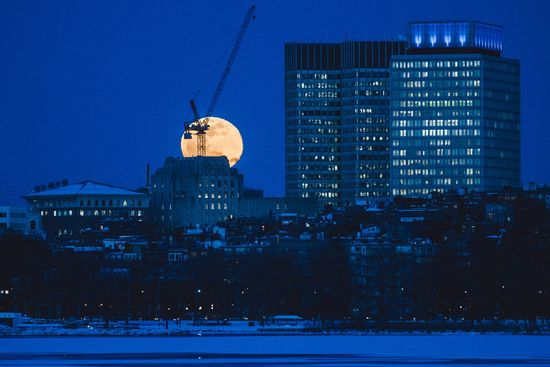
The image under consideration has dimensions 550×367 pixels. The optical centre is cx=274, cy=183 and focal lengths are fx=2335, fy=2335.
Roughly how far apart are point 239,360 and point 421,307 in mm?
71277

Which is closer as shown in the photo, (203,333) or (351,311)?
(203,333)

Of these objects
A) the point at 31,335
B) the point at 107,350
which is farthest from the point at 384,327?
the point at 107,350

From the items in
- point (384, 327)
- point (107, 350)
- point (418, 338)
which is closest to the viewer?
point (107, 350)

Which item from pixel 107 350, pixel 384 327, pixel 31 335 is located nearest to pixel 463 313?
pixel 384 327

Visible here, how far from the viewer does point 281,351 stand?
132500mm

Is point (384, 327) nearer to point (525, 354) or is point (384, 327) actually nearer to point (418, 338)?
point (418, 338)

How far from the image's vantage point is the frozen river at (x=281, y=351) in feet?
400

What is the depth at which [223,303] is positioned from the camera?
19888 cm

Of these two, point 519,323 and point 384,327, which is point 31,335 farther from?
point 519,323

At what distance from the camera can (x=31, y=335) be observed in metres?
159

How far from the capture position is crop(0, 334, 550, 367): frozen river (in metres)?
122

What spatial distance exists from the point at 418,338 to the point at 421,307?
138ft

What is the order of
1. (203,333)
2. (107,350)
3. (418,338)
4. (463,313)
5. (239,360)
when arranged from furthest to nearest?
(463,313) < (203,333) < (418,338) < (107,350) < (239,360)

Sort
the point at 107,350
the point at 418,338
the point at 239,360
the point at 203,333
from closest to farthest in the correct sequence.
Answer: the point at 239,360, the point at 107,350, the point at 418,338, the point at 203,333
